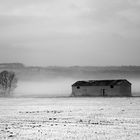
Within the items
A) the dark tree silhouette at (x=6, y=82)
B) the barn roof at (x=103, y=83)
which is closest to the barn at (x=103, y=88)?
the barn roof at (x=103, y=83)

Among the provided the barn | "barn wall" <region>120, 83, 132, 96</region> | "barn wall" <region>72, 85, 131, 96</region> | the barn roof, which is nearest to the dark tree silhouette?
"barn wall" <region>72, 85, 131, 96</region>

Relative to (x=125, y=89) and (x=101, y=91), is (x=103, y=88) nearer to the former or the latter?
(x=101, y=91)

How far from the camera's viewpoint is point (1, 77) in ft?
417

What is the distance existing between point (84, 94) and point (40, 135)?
271ft

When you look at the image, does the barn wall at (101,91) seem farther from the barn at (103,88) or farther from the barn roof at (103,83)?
the barn roof at (103,83)

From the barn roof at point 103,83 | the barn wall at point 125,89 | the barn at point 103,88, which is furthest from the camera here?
the barn roof at point 103,83

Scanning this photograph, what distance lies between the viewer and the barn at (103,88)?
9700 cm

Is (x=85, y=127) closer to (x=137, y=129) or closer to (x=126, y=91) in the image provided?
(x=137, y=129)

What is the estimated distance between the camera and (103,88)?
98438mm

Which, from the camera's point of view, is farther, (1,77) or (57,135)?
(1,77)

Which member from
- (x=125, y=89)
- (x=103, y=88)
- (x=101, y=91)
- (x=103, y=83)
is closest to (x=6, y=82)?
(x=101, y=91)

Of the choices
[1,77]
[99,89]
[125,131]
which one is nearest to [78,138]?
[125,131]

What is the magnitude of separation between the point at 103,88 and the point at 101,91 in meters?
1.18

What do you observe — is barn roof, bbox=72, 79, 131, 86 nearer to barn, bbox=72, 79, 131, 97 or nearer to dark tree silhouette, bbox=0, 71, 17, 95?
barn, bbox=72, 79, 131, 97
